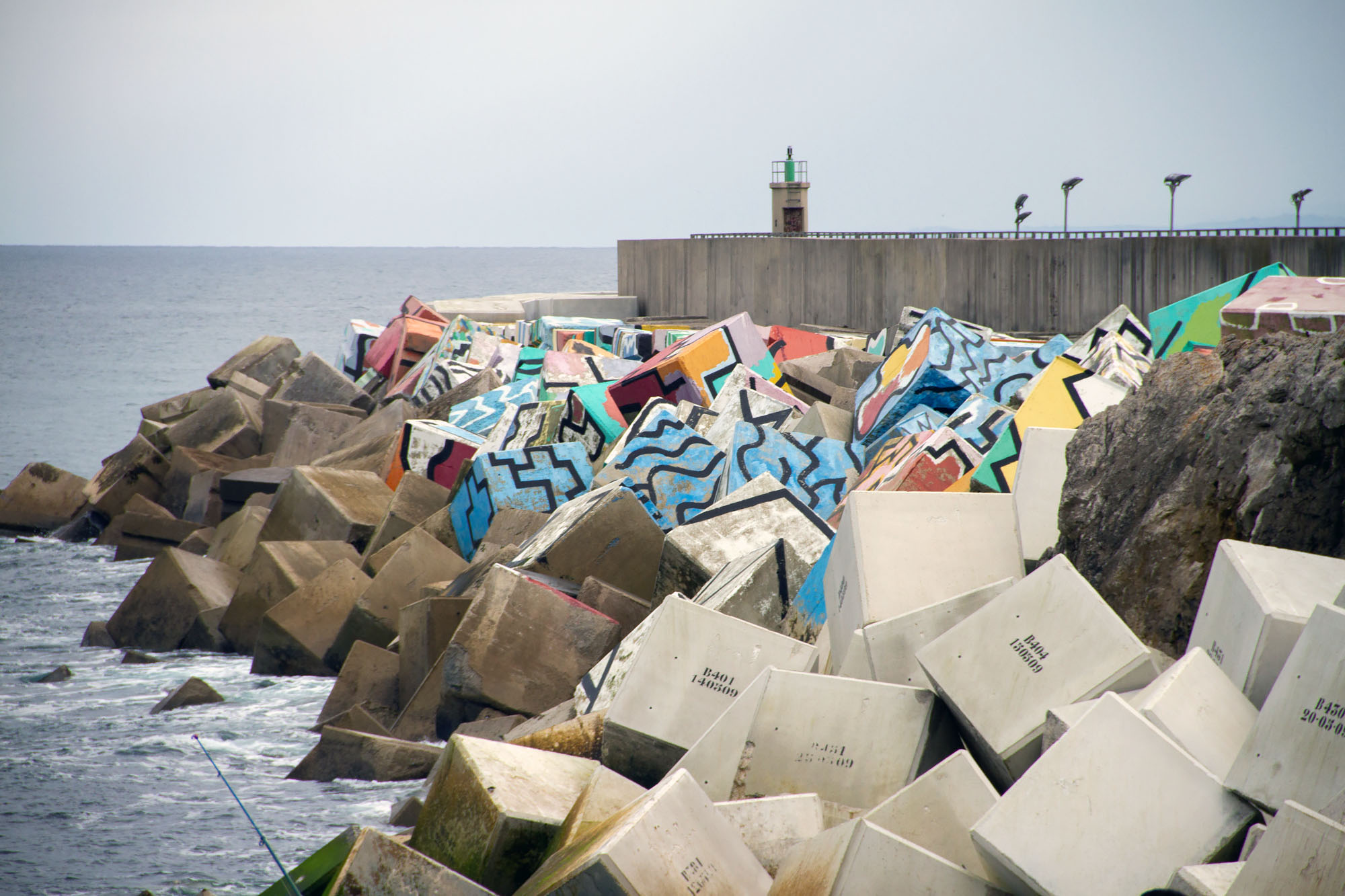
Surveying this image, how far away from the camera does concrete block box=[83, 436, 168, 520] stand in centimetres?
1395

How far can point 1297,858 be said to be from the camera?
2.28 metres

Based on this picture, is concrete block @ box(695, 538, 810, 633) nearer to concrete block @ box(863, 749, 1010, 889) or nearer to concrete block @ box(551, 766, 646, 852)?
concrete block @ box(551, 766, 646, 852)

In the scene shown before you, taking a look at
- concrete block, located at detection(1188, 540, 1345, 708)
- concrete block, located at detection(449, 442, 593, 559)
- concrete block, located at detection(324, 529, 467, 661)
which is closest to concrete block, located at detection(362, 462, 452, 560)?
concrete block, located at detection(449, 442, 593, 559)

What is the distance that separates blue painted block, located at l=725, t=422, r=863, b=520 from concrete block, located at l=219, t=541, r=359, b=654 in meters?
3.19

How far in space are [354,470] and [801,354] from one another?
20.7 ft

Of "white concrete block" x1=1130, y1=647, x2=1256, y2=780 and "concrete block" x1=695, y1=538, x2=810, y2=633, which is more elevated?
"white concrete block" x1=1130, y1=647, x2=1256, y2=780

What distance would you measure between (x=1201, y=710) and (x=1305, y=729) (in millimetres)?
328

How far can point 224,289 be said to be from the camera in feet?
351

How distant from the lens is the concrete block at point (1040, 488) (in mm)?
4559

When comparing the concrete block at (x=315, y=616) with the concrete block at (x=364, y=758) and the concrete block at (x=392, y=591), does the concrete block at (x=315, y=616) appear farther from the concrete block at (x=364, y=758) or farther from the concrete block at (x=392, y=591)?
the concrete block at (x=364, y=758)

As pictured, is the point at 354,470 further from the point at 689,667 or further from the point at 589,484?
the point at 689,667

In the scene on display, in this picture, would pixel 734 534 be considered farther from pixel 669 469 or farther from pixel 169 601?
pixel 169 601

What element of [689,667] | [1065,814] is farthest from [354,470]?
[1065,814]

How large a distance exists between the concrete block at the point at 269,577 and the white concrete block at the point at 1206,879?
275 inches
